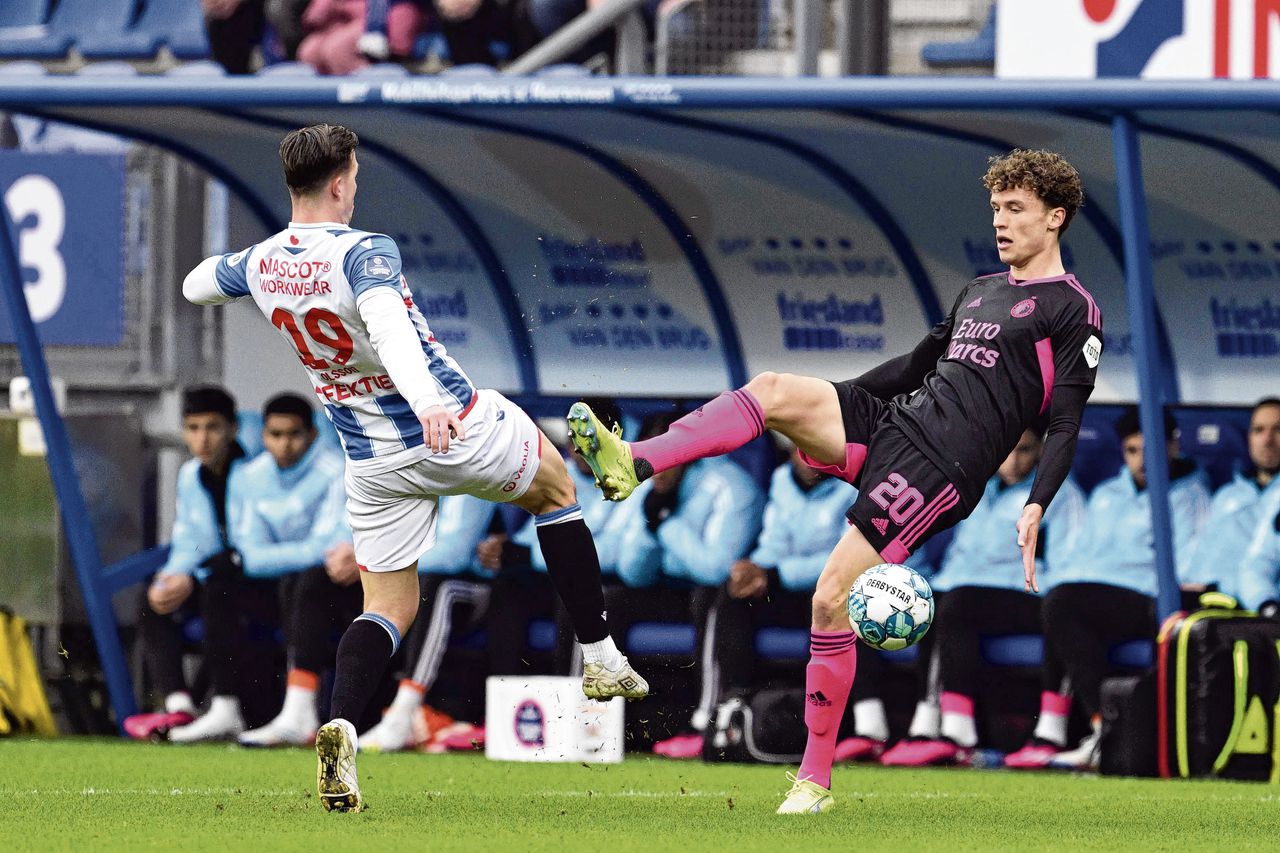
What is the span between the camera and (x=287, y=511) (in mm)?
10141

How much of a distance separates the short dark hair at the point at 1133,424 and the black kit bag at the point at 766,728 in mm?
1747

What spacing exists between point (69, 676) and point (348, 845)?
217 inches

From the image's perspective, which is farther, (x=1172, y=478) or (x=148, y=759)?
(x=1172, y=478)

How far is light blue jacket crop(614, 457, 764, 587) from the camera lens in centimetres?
959

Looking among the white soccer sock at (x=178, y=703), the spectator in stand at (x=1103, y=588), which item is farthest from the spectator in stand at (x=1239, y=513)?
the white soccer sock at (x=178, y=703)

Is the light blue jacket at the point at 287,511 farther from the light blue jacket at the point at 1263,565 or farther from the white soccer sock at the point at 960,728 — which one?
the light blue jacket at the point at 1263,565

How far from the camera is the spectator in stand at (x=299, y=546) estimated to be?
954 centimetres

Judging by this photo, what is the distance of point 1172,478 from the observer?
955 cm

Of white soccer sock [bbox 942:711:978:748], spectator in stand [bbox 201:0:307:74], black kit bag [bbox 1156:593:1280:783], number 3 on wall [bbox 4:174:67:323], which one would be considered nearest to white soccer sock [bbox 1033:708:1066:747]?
white soccer sock [bbox 942:711:978:748]

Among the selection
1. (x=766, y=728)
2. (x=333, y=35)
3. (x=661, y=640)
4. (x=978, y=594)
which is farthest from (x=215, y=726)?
(x=333, y=35)

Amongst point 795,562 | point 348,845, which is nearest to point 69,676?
point 795,562

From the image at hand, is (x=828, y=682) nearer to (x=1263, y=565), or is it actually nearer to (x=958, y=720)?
(x=958, y=720)

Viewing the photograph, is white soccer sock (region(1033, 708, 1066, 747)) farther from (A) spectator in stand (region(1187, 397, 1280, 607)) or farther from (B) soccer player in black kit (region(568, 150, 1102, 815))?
(B) soccer player in black kit (region(568, 150, 1102, 815))

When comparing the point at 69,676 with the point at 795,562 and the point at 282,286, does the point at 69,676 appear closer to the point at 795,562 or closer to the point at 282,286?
the point at 795,562
